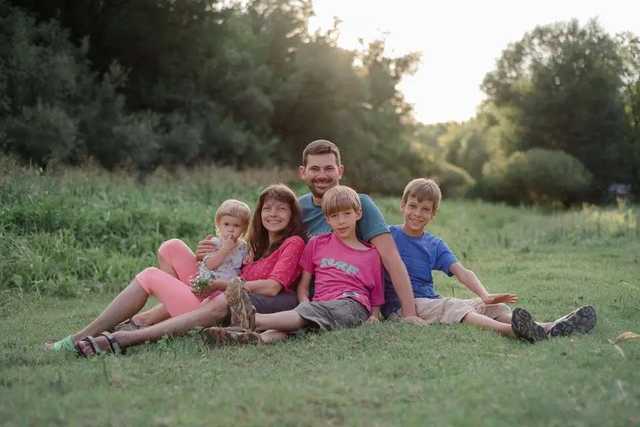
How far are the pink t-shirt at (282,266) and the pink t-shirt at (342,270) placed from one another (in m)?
0.09

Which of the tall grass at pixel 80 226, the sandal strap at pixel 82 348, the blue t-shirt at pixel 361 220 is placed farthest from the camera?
the tall grass at pixel 80 226

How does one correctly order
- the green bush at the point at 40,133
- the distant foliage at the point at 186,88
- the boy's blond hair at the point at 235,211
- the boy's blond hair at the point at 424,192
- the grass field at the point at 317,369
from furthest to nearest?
the distant foliage at the point at 186,88 → the green bush at the point at 40,133 → the boy's blond hair at the point at 424,192 → the boy's blond hair at the point at 235,211 → the grass field at the point at 317,369

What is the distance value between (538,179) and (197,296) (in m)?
27.0

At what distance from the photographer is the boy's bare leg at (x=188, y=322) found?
16.9 ft

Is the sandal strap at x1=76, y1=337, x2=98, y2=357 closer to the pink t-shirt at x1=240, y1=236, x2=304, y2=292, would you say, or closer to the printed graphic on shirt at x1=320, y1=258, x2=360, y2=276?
the pink t-shirt at x1=240, y1=236, x2=304, y2=292

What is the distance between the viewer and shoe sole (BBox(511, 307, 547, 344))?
199 inches

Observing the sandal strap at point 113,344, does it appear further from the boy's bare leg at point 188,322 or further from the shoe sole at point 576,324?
the shoe sole at point 576,324

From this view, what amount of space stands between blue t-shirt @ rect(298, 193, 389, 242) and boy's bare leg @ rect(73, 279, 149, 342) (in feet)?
5.21

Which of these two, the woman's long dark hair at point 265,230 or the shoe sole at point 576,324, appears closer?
the shoe sole at point 576,324

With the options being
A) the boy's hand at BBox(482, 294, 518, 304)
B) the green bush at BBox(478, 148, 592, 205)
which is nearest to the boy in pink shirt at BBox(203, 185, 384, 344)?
the boy's hand at BBox(482, 294, 518, 304)

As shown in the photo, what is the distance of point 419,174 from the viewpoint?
3422 centimetres

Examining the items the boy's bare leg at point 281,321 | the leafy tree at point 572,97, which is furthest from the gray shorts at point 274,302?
the leafy tree at point 572,97

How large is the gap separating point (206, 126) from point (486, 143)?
20475 millimetres

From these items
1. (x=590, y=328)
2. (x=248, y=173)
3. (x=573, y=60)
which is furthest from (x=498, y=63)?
(x=590, y=328)
